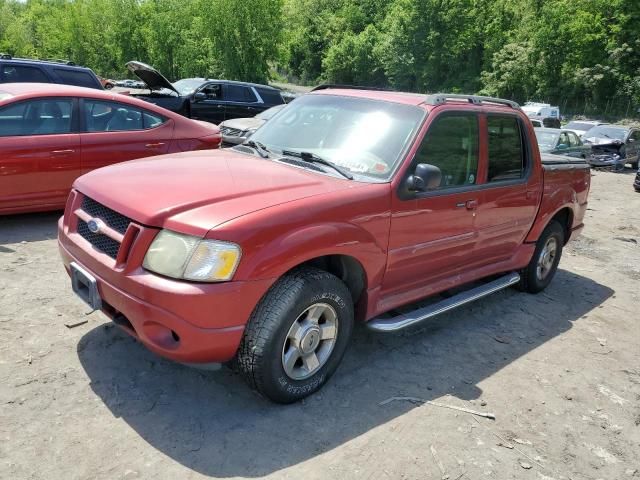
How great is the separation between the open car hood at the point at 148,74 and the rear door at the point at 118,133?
3.59 meters

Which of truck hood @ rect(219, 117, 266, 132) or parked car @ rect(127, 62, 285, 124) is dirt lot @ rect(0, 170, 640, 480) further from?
parked car @ rect(127, 62, 285, 124)

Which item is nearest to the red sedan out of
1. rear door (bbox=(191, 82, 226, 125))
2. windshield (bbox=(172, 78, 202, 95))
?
rear door (bbox=(191, 82, 226, 125))

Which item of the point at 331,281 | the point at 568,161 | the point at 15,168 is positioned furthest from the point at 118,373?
the point at 568,161

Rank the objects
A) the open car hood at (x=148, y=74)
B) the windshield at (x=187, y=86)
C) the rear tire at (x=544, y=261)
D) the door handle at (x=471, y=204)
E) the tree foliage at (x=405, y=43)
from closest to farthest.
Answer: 1. the door handle at (x=471, y=204)
2. the rear tire at (x=544, y=261)
3. the open car hood at (x=148, y=74)
4. the windshield at (x=187, y=86)
5. the tree foliage at (x=405, y=43)

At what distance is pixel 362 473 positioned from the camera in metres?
2.87

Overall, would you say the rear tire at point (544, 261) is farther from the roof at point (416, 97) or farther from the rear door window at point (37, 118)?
the rear door window at point (37, 118)

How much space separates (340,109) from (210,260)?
6.52 ft

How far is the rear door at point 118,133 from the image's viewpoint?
645 cm

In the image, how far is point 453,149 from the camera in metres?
4.23

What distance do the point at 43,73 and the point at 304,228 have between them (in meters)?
8.62

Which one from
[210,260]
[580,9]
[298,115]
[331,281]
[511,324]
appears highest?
[580,9]

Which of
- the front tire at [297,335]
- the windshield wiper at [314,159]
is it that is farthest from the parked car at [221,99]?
the front tire at [297,335]

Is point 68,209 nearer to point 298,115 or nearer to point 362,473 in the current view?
point 298,115

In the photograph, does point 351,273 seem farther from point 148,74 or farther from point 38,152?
point 148,74
